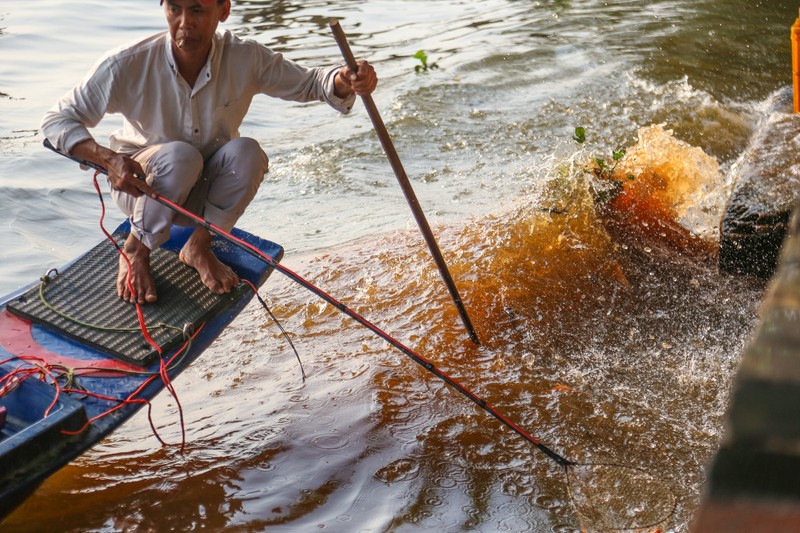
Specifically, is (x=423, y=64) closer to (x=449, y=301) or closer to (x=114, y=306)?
(x=449, y=301)

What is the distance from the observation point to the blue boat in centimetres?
284

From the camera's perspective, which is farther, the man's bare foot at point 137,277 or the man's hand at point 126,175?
the man's bare foot at point 137,277

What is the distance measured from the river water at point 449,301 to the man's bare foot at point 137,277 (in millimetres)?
584

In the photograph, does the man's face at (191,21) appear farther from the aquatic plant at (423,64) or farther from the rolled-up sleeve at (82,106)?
the aquatic plant at (423,64)

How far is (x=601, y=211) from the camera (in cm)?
506

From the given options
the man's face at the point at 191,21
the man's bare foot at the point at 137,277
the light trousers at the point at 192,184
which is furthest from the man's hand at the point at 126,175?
the man's face at the point at 191,21

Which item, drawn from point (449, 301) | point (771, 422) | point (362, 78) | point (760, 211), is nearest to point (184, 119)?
point (362, 78)

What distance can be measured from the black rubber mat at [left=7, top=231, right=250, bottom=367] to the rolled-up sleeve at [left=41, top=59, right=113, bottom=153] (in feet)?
2.18

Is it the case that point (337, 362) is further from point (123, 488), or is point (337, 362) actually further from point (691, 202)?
point (691, 202)

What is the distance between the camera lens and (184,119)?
3.61 meters

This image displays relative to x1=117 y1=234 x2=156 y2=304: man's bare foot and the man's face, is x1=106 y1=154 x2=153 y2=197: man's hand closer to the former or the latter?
x1=117 y1=234 x2=156 y2=304: man's bare foot

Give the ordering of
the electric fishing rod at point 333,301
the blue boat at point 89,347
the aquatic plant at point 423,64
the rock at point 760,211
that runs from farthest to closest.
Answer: the aquatic plant at point 423,64 → the rock at point 760,211 → the electric fishing rod at point 333,301 → the blue boat at point 89,347

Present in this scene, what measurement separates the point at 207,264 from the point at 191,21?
3.34ft

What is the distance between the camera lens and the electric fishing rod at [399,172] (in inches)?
125
